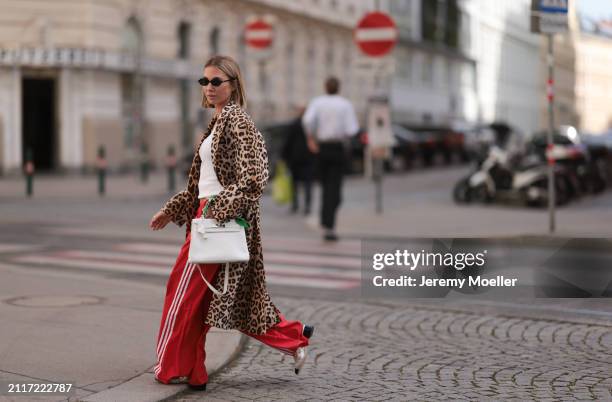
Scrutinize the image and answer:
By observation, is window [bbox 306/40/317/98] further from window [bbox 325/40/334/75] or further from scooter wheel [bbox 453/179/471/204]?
scooter wheel [bbox 453/179/471/204]

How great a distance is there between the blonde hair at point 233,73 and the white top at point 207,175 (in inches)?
8.7

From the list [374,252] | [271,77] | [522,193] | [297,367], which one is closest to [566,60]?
[271,77]

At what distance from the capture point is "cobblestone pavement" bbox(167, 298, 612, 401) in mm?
6004

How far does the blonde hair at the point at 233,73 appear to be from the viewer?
19.7ft

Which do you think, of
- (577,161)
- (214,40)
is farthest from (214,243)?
(214,40)

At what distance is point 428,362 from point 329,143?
7.70 metres

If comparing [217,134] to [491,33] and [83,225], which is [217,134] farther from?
[491,33]

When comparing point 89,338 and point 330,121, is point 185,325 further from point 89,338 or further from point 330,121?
point 330,121

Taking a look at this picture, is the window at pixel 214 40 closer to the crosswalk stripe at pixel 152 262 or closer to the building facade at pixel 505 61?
the crosswalk stripe at pixel 152 262

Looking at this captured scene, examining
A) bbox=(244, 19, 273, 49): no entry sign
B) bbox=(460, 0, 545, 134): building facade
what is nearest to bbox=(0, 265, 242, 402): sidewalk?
bbox=(244, 19, 273, 49): no entry sign

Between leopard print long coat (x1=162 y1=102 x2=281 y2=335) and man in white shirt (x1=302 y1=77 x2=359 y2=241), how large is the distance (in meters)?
8.19

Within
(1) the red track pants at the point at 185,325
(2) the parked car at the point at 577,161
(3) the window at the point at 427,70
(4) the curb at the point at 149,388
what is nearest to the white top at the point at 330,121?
(4) the curb at the point at 149,388

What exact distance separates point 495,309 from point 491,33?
78292 millimetres

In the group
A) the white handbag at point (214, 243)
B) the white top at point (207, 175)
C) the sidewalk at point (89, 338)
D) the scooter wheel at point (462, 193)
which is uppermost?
the white top at point (207, 175)
